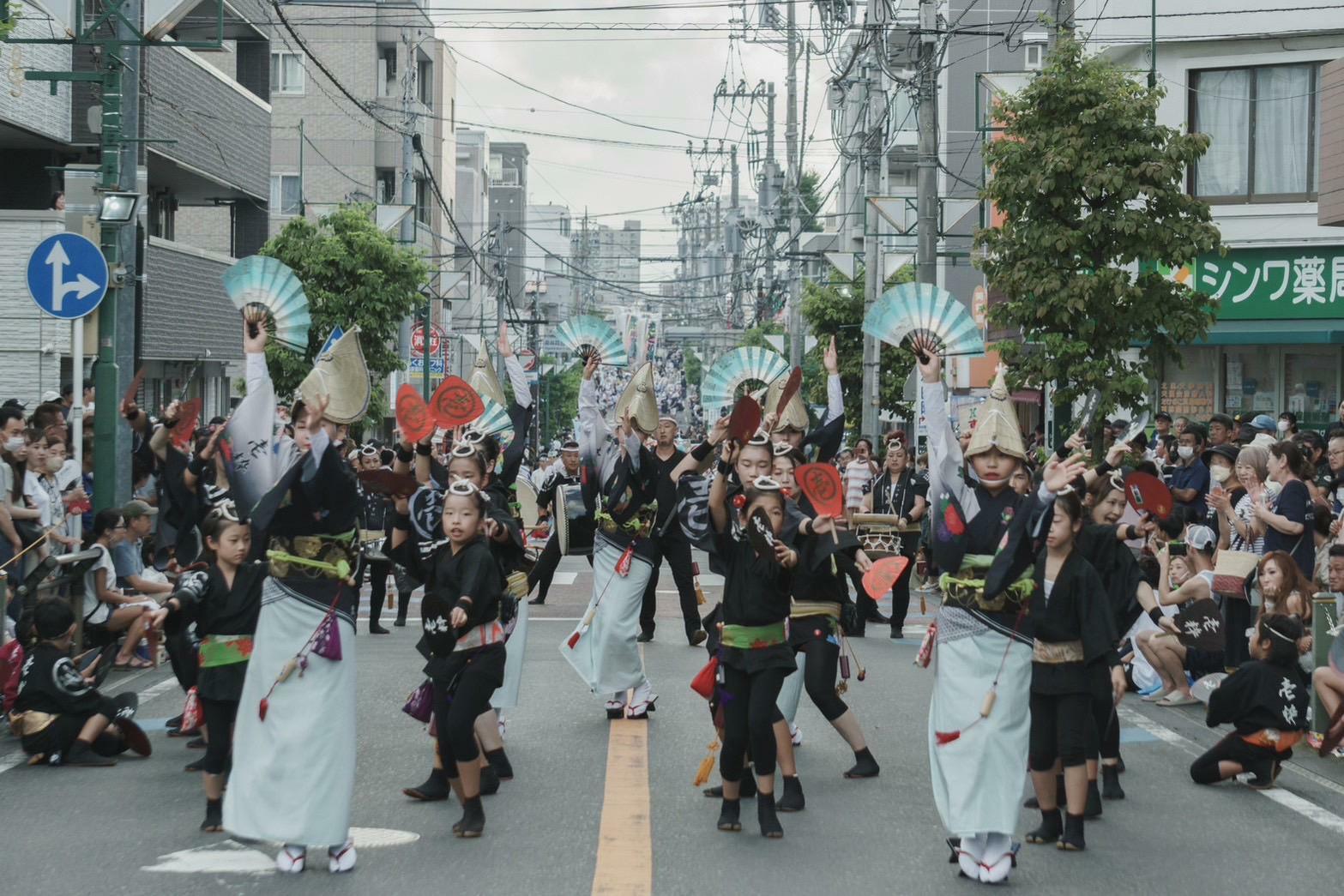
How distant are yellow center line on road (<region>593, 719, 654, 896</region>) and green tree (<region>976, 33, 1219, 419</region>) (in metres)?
9.83

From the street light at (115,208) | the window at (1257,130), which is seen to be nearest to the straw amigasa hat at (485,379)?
the street light at (115,208)

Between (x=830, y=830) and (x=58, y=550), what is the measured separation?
7978 millimetres

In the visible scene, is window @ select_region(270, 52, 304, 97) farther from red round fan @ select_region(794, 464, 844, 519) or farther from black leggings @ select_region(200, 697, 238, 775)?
black leggings @ select_region(200, 697, 238, 775)

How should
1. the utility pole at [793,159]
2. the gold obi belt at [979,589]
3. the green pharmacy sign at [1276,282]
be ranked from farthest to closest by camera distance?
the utility pole at [793,159]
the green pharmacy sign at [1276,282]
the gold obi belt at [979,589]

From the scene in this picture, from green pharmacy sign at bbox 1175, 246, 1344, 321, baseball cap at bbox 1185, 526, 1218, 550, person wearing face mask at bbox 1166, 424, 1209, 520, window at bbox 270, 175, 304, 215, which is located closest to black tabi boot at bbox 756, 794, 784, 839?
baseball cap at bbox 1185, 526, 1218, 550

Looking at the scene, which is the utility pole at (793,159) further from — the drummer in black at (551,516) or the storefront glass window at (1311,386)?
the drummer in black at (551,516)

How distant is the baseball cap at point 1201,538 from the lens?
12.0 meters

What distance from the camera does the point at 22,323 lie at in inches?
818

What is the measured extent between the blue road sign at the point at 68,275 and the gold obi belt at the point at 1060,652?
8.07 metres

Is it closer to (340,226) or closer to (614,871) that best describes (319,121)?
(340,226)

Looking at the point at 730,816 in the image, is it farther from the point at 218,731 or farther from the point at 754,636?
the point at 218,731

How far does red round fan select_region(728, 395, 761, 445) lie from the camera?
788 centimetres

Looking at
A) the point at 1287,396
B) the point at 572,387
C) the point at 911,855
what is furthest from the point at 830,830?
the point at 572,387

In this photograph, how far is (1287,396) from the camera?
24.8 meters
